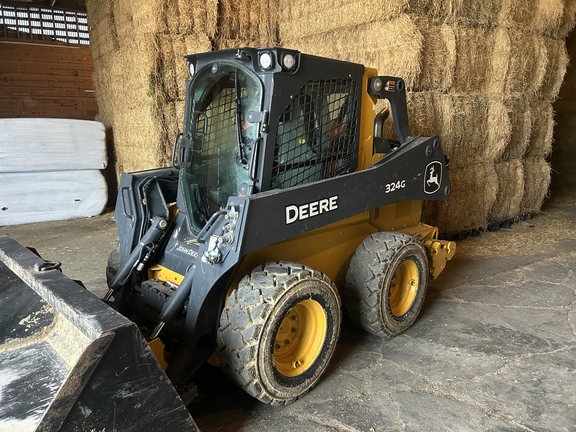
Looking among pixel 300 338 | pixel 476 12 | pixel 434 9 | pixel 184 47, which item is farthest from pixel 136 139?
pixel 300 338

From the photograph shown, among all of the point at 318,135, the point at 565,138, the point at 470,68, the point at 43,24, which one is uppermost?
the point at 43,24

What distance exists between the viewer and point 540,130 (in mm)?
7277

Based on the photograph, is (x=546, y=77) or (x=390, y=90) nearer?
(x=390, y=90)

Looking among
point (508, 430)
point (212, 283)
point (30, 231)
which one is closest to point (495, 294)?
point (508, 430)

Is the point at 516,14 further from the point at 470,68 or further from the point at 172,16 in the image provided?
the point at 172,16

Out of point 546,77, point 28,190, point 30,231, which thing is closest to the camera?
point 546,77

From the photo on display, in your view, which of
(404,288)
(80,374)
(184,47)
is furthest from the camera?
(184,47)

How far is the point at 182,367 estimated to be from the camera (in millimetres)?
2691

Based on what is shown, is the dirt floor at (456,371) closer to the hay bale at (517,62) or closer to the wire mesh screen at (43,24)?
the hay bale at (517,62)

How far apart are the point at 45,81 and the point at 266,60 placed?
1012 cm

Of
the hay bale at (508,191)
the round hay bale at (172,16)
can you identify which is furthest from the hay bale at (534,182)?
the round hay bale at (172,16)

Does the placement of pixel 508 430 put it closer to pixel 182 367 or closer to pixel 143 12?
pixel 182 367

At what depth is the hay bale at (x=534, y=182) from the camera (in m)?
7.37

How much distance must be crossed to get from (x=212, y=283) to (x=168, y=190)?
4.58 feet
